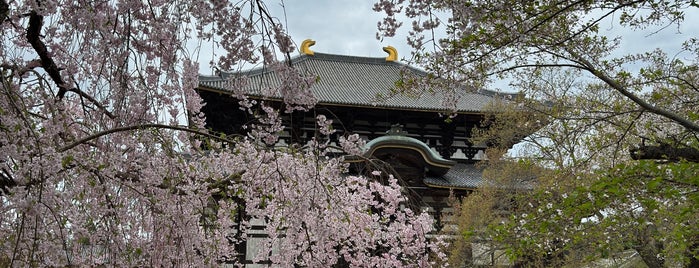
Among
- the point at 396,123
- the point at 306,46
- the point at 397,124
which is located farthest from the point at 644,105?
the point at 306,46

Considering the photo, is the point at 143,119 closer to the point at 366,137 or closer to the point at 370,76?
the point at 366,137

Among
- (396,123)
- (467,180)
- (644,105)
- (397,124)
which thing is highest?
(396,123)

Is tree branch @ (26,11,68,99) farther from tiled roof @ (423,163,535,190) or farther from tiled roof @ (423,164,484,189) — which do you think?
tiled roof @ (423,164,484,189)

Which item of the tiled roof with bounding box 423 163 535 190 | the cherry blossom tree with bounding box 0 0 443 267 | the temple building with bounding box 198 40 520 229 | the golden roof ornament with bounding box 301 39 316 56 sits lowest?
the cherry blossom tree with bounding box 0 0 443 267

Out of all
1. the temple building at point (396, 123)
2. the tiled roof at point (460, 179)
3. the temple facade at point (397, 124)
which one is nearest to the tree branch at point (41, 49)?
the temple facade at point (397, 124)

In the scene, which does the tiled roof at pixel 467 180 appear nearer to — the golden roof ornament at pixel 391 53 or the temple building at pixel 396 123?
the temple building at pixel 396 123

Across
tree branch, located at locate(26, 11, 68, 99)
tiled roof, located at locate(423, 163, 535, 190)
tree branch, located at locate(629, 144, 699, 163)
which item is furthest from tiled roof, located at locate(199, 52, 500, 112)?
tree branch, located at locate(26, 11, 68, 99)

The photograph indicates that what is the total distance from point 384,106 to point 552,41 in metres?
9.81

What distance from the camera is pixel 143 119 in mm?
3570

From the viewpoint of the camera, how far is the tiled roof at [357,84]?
53.6 feet

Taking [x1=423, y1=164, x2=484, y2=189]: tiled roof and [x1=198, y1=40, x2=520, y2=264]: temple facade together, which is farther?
[x1=423, y1=164, x2=484, y2=189]: tiled roof

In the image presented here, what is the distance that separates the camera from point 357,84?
1953 centimetres

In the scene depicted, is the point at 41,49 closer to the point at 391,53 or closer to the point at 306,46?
the point at 306,46

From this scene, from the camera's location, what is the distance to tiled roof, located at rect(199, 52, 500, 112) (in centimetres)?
1635
